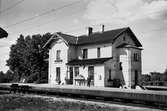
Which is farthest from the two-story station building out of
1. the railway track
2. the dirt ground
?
the dirt ground

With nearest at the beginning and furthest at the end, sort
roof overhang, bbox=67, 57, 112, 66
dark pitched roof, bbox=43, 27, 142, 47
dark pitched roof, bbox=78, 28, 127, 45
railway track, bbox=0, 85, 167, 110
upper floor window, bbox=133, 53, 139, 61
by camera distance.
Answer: railway track, bbox=0, 85, 167, 110
roof overhang, bbox=67, 57, 112, 66
upper floor window, bbox=133, 53, 139, 61
dark pitched roof, bbox=78, 28, 127, 45
dark pitched roof, bbox=43, 27, 142, 47

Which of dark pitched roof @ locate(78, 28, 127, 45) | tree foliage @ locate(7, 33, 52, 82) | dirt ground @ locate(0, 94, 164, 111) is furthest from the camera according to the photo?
tree foliage @ locate(7, 33, 52, 82)

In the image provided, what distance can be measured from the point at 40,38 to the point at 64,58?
1683 cm

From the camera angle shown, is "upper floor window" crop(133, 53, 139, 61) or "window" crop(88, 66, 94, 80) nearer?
"window" crop(88, 66, 94, 80)

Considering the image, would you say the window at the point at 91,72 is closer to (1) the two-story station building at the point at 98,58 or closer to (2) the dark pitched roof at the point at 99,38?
(1) the two-story station building at the point at 98,58

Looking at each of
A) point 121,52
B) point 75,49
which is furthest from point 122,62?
point 75,49

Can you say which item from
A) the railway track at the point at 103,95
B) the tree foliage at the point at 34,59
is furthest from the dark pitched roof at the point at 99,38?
the railway track at the point at 103,95

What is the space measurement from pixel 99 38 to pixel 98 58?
3.04 meters

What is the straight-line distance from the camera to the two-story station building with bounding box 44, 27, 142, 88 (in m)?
30.3

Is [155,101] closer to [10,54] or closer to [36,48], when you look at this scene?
[36,48]

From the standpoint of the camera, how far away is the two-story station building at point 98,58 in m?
30.3

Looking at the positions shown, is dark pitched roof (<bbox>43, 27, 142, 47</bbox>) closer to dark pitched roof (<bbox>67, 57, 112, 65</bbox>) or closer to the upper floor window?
dark pitched roof (<bbox>67, 57, 112, 65</bbox>)

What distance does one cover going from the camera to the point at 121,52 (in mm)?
31453

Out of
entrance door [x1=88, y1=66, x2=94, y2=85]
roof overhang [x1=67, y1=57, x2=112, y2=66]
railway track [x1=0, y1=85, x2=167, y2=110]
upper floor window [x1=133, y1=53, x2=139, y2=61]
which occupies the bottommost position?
railway track [x1=0, y1=85, x2=167, y2=110]
